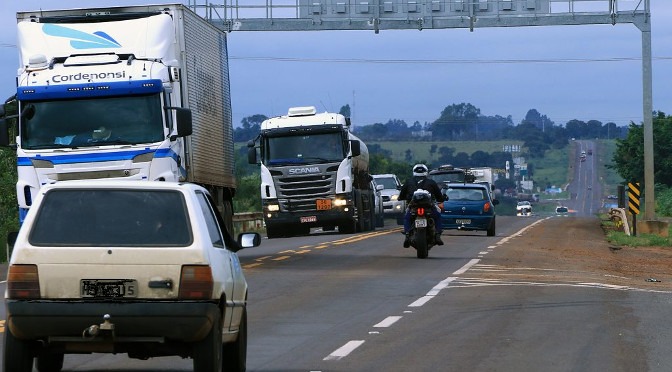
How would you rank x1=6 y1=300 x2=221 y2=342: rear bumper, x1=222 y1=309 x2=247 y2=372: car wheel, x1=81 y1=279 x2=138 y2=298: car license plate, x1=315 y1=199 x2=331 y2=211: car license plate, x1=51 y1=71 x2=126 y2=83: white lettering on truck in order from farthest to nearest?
x1=315 y1=199 x2=331 y2=211: car license plate → x1=51 y1=71 x2=126 y2=83: white lettering on truck → x1=222 y1=309 x2=247 y2=372: car wheel → x1=81 y1=279 x2=138 y2=298: car license plate → x1=6 y1=300 x2=221 y2=342: rear bumper

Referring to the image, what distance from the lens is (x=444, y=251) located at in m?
31.6

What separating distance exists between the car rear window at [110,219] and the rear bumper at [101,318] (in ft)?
1.42

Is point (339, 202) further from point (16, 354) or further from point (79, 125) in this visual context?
point (16, 354)

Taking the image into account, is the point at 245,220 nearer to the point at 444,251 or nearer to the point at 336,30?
the point at 336,30

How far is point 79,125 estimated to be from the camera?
22.1 meters

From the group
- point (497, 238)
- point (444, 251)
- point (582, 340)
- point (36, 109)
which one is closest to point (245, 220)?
point (497, 238)

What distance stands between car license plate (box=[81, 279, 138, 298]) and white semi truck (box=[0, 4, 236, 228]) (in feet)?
39.8

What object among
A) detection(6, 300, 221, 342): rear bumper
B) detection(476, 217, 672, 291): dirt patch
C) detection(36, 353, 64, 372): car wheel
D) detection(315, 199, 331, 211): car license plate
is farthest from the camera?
detection(315, 199, 331, 211): car license plate

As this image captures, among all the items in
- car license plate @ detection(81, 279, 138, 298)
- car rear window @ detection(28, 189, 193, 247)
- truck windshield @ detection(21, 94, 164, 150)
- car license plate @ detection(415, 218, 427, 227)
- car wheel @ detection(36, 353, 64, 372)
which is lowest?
car license plate @ detection(415, 218, 427, 227)

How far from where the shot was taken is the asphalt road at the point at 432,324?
12320 millimetres

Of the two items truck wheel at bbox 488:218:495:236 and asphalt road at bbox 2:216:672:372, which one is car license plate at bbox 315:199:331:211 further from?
asphalt road at bbox 2:216:672:372

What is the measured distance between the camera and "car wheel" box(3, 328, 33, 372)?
9.98m

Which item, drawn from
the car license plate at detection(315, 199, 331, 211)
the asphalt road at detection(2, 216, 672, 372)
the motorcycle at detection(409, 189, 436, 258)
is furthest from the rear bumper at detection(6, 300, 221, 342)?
the car license plate at detection(315, 199, 331, 211)

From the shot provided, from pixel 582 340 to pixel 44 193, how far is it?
5.89 m
